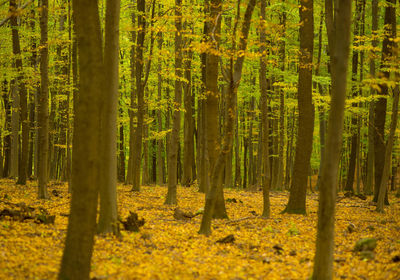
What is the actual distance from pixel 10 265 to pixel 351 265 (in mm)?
6342

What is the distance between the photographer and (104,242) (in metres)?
8.23

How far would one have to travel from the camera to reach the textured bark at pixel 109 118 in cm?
863

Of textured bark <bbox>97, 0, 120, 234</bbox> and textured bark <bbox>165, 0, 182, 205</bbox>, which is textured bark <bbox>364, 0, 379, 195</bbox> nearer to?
textured bark <bbox>165, 0, 182, 205</bbox>

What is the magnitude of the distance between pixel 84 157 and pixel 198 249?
14.2 ft

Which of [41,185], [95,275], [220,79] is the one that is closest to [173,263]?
[95,275]

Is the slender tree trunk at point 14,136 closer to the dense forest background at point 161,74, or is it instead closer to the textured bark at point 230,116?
the dense forest background at point 161,74

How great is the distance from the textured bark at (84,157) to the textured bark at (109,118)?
3.39 metres

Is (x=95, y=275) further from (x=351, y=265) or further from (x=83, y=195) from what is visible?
(x=351, y=265)

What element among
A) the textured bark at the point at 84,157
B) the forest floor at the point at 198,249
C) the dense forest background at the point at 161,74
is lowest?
the forest floor at the point at 198,249

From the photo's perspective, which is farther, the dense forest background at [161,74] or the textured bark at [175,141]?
the dense forest background at [161,74]

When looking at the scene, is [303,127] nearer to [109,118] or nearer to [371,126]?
[371,126]

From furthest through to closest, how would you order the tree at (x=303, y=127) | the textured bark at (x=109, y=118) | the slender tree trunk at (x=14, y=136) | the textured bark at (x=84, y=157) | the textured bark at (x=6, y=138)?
the textured bark at (x=6, y=138)
the slender tree trunk at (x=14, y=136)
the tree at (x=303, y=127)
the textured bark at (x=109, y=118)
the textured bark at (x=84, y=157)

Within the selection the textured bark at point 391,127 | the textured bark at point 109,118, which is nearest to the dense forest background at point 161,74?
the textured bark at point 391,127

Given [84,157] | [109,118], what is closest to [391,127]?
[109,118]
